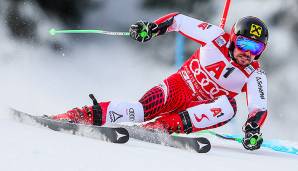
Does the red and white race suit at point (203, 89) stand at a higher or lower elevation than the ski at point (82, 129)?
higher

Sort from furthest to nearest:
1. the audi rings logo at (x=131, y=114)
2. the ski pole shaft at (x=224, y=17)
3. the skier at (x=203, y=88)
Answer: the ski pole shaft at (x=224, y=17)
the audi rings logo at (x=131, y=114)
the skier at (x=203, y=88)

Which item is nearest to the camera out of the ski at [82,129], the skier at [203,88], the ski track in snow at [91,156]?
the ski track in snow at [91,156]

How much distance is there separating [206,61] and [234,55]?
0.29m

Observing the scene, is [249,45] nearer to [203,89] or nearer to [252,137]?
A: [203,89]

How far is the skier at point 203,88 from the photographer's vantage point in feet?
15.5

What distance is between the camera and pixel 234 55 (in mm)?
4855

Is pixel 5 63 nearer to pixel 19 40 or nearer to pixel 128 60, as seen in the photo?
pixel 19 40

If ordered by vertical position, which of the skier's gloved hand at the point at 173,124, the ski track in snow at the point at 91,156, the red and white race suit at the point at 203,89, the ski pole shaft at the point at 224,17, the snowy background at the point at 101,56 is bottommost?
the ski track in snow at the point at 91,156

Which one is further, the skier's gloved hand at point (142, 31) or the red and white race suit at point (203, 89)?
the skier's gloved hand at point (142, 31)

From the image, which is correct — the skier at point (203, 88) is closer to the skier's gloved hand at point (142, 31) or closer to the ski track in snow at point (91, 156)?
the skier's gloved hand at point (142, 31)

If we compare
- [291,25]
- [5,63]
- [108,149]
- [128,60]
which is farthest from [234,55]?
[291,25]

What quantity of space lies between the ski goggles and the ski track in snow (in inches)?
40.8

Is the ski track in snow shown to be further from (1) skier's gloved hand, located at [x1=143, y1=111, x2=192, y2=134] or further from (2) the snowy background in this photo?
(1) skier's gloved hand, located at [x1=143, y1=111, x2=192, y2=134]

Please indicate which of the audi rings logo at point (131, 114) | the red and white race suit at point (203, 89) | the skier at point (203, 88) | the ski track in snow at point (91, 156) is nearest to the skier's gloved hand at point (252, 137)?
the skier at point (203, 88)
